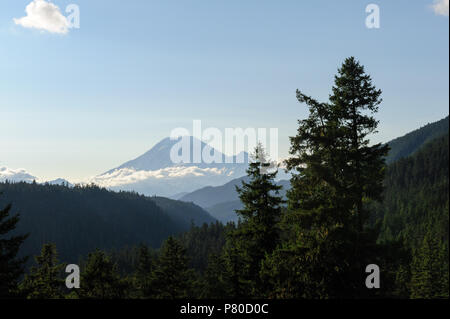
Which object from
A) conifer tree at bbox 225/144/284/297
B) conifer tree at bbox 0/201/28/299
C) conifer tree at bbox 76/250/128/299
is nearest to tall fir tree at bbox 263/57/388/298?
conifer tree at bbox 225/144/284/297

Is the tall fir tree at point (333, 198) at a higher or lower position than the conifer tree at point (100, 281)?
higher

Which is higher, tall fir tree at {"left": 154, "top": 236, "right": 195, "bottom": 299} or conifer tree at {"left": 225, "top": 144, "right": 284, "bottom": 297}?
conifer tree at {"left": 225, "top": 144, "right": 284, "bottom": 297}

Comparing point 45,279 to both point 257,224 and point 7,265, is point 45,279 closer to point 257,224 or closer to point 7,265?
point 7,265

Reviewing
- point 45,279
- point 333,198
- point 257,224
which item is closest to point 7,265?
point 45,279

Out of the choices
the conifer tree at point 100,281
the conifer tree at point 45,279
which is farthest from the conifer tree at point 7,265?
the conifer tree at point 100,281

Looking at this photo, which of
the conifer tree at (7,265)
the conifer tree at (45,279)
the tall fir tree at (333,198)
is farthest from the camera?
the conifer tree at (45,279)

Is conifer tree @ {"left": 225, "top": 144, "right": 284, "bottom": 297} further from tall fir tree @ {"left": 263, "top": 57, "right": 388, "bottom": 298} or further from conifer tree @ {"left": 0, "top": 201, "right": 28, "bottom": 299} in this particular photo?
conifer tree @ {"left": 0, "top": 201, "right": 28, "bottom": 299}

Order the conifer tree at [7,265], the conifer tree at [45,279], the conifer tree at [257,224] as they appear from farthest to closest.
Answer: the conifer tree at [45,279] < the conifer tree at [257,224] < the conifer tree at [7,265]

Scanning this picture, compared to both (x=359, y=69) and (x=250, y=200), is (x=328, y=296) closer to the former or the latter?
(x=250, y=200)

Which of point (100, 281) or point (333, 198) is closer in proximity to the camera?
point (333, 198)

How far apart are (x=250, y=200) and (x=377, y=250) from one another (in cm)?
951

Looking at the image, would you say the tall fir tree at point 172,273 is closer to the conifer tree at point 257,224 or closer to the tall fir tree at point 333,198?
the conifer tree at point 257,224

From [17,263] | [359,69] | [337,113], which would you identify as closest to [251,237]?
[337,113]
